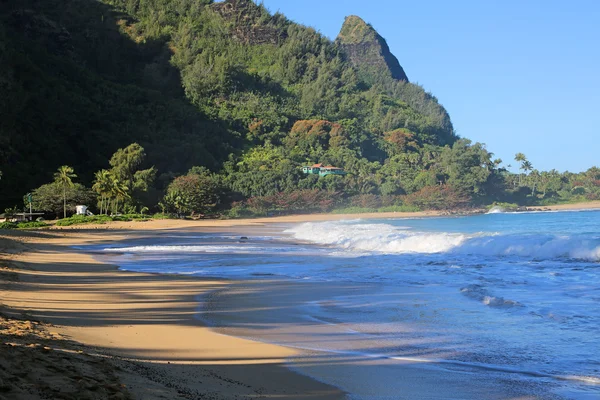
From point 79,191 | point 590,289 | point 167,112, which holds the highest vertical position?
point 167,112

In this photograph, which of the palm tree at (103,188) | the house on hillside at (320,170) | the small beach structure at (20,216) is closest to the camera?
the small beach structure at (20,216)

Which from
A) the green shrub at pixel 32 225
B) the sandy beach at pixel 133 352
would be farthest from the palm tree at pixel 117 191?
the sandy beach at pixel 133 352

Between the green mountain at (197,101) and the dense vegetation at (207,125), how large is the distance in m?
0.36

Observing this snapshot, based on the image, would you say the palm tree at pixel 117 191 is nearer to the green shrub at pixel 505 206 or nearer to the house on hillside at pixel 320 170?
the house on hillside at pixel 320 170

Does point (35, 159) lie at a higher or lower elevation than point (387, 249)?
higher

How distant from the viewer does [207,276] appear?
1498cm

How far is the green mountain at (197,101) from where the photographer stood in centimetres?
8075

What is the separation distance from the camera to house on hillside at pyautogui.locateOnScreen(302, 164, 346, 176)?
91.9 meters

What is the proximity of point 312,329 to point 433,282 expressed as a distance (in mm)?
5306

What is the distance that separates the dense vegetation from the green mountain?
361 mm

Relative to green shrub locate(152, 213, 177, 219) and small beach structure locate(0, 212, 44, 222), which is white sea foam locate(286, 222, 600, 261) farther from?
small beach structure locate(0, 212, 44, 222)

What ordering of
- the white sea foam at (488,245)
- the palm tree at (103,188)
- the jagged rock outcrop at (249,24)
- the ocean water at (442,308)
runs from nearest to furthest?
the ocean water at (442,308) < the white sea foam at (488,245) < the palm tree at (103,188) < the jagged rock outcrop at (249,24)

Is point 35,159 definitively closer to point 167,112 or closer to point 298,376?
point 167,112

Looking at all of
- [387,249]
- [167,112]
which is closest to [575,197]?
[167,112]
